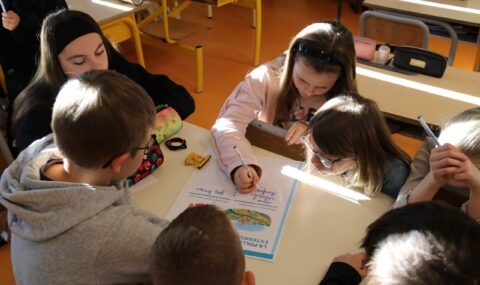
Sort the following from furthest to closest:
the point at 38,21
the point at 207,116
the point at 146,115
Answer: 1. the point at 207,116
2. the point at 38,21
3. the point at 146,115

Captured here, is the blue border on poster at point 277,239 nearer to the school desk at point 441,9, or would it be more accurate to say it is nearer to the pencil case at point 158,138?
the pencil case at point 158,138

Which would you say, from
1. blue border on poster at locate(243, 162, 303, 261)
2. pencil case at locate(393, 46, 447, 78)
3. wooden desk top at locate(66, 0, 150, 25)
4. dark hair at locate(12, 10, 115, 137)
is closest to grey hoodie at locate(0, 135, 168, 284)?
blue border on poster at locate(243, 162, 303, 261)

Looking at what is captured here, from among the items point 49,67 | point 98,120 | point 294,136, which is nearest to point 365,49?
point 294,136

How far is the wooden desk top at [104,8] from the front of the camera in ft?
8.21

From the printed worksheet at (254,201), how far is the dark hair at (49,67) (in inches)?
24.3

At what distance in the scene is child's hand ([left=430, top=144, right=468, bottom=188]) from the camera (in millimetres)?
1017

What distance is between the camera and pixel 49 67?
1406 mm

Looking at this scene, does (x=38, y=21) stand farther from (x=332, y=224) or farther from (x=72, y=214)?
(x=332, y=224)

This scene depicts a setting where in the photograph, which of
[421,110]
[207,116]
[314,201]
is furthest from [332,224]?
[207,116]

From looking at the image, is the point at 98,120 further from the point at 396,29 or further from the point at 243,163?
the point at 396,29

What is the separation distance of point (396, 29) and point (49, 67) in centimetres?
187

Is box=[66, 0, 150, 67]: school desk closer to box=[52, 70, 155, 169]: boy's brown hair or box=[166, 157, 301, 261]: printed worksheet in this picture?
box=[166, 157, 301, 261]: printed worksheet

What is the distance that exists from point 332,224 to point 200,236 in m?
0.54

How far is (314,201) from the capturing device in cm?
118
